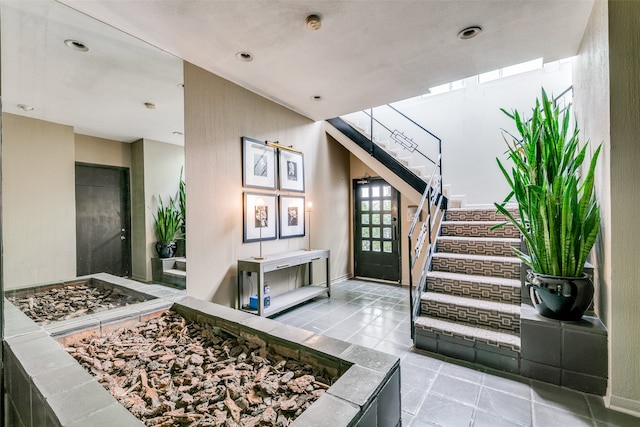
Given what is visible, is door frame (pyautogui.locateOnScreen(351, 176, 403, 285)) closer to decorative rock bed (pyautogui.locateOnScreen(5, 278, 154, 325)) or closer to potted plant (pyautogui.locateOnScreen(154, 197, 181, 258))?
potted plant (pyautogui.locateOnScreen(154, 197, 181, 258))

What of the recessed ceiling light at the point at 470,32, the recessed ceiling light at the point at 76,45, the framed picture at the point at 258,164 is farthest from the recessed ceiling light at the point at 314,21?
the recessed ceiling light at the point at 76,45

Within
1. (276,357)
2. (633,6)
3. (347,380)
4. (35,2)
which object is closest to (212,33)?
(35,2)

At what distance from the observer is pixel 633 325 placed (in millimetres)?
1854

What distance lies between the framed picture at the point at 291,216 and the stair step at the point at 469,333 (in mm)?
2224

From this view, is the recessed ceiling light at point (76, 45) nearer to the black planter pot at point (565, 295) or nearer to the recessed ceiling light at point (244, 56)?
the recessed ceiling light at point (244, 56)

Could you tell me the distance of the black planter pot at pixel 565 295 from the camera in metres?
2.13

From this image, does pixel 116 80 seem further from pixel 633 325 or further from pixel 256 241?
pixel 633 325

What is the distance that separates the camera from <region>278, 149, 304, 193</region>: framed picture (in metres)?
4.21

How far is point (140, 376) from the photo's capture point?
5.11 feet

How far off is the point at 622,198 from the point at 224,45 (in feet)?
11.2

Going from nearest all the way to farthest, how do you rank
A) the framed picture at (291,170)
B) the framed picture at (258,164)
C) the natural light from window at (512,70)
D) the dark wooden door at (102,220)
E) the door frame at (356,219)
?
the dark wooden door at (102,220)
the framed picture at (258,164)
the framed picture at (291,170)
the natural light from window at (512,70)
the door frame at (356,219)

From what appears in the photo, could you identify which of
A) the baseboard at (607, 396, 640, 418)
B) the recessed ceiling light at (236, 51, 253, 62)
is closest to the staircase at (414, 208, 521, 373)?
the baseboard at (607, 396, 640, 418)

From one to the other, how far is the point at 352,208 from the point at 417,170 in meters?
1.63

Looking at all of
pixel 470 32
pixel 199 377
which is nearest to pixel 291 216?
pixel 199 377
